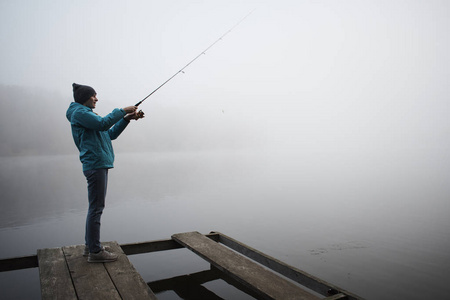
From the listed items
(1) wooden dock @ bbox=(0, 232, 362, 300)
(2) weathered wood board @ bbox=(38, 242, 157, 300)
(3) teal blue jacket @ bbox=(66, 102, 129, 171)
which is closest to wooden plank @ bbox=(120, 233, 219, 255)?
(1) wooden dock @ bbox=(0, 232, 362, 300)

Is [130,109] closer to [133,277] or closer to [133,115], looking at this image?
[133,115]

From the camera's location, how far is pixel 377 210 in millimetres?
11719

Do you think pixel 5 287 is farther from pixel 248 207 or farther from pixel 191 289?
pixel 248 207

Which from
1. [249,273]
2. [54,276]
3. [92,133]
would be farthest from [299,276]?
[92,133]

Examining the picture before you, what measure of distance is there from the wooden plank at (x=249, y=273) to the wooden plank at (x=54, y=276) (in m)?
1.75

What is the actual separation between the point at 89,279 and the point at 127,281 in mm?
415

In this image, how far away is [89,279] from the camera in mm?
3010

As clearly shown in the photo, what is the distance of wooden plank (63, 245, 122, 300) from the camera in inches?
106

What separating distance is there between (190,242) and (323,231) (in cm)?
547

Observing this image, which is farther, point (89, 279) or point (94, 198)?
point (94, 198)

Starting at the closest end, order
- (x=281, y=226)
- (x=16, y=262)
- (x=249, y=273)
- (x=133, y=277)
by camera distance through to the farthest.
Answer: (x=133, y=277), (x=249, y=273), (x=16, y=262), (x=281, y=226)

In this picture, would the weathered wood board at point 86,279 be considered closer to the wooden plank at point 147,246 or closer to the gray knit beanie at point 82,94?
the wooden plank at point 147,246

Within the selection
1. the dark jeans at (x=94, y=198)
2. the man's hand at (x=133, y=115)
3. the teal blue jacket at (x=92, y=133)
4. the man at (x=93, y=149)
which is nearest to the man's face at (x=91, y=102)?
the man at (x=93, y=149)

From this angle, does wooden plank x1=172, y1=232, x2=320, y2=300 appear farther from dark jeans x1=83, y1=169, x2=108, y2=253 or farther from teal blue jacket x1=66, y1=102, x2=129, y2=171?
teal blue jacket x1=66, y1=102, x2=129, y2=171
